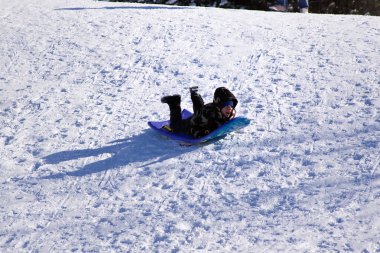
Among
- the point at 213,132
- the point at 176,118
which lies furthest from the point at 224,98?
the point at 176,118

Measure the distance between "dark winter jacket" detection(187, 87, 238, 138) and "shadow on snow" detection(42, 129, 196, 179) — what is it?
221mm

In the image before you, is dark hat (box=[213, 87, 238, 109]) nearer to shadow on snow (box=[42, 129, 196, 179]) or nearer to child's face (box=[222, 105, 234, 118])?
child's face (box=[222, 105, 234, 118])

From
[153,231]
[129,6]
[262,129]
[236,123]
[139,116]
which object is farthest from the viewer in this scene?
[129,6]

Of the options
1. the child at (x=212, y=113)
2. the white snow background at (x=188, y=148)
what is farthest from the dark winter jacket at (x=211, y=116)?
the white snow background at (x=188, y=148)

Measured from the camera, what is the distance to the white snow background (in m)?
4.70

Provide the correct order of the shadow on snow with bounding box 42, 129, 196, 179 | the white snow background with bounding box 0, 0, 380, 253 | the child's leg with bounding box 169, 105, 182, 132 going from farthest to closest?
1. the child's leg with bounding box 169, 105, 182, 132
2. the shadow on snow with bounding box 42, 129, 196, 179
3. the white snow background with bounding box 0, 0, 380, 253

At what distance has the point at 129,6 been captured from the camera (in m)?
11.5

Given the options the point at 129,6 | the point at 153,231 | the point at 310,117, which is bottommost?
the point at 153,231

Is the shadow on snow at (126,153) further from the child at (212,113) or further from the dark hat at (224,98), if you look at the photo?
the dark hat at (224,98)

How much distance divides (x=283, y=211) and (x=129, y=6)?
758cm

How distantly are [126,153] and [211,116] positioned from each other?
3.09 feet

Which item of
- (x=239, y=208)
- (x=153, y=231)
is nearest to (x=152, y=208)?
(x=153, y=231)

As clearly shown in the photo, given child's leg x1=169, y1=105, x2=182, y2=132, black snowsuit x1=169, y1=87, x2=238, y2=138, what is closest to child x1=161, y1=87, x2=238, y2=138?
Result: black snowsuit x1=169, y1=87, x2=238, y2=138

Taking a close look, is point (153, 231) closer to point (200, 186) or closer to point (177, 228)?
point (177, 228)
